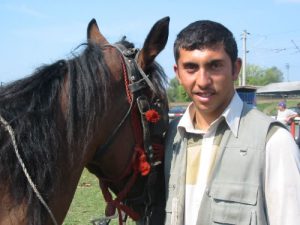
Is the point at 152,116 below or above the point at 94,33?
below

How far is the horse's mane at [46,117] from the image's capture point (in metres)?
1.65

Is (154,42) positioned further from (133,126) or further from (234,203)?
(234,203)

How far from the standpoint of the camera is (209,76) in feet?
6.07

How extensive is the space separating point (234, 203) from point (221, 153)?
0.21 m

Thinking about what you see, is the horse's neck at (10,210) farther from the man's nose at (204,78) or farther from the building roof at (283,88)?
the building roof at (283,88)

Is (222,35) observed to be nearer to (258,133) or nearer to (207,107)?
(207,107)

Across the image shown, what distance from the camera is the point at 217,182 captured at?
178 centimetres

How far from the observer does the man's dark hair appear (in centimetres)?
184

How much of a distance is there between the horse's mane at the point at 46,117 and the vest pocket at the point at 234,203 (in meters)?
0.60

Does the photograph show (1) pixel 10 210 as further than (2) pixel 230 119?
No

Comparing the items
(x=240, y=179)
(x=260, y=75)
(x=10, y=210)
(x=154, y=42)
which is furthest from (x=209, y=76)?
(x=260, y=75)

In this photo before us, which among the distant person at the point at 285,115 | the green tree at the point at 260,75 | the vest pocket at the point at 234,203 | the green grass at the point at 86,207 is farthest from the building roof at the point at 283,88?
the green tree at the point at 260,75

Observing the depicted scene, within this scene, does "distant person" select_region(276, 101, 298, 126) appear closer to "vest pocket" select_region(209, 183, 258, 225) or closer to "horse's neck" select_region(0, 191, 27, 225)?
"vest pocket" select_region(209, 183, 258, 225)

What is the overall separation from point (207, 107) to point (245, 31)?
3922 centimetres
